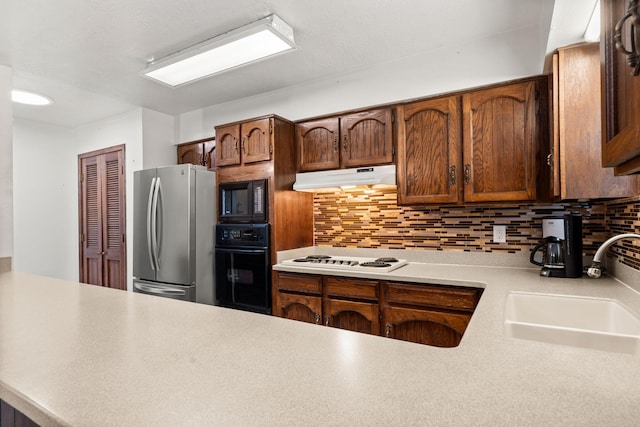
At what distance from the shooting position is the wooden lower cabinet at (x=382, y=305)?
2.12 meters

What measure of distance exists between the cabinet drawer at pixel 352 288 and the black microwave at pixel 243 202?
2.60 feet

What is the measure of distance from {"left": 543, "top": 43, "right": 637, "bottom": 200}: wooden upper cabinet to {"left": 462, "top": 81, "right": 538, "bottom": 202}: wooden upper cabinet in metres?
0.32

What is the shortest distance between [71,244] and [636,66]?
217 inches

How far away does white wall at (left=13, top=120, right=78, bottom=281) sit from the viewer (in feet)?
13.8

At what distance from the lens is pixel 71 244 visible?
15.1 feet

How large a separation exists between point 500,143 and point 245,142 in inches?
77.2

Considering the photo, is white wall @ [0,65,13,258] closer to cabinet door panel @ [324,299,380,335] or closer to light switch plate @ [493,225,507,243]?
cabinet door panel @ [324,299,380,335]

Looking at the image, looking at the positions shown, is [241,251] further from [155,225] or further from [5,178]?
[5,178]

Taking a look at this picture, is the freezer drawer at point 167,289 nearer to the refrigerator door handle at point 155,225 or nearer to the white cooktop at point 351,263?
the refrigerator door handle at point 155,225

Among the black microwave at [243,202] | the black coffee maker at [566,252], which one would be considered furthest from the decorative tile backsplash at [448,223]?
the black microwave at [243,202]

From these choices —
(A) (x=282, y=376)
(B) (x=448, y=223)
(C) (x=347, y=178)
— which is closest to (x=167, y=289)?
(C) (x=347, y=178)

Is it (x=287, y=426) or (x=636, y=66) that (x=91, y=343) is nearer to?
(x=287, y=426)

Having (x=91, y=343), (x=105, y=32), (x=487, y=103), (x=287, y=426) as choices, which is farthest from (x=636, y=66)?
(x=105, y=32)

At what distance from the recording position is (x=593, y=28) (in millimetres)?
1663
